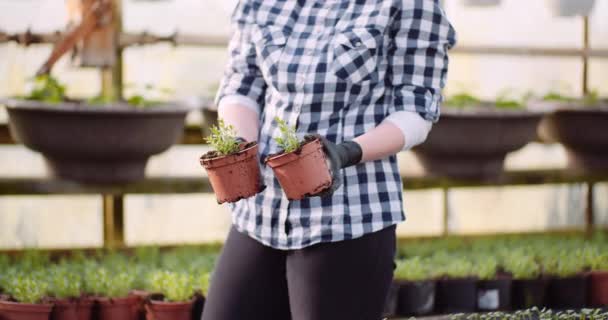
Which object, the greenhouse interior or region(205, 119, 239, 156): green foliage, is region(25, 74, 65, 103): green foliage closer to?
the greenhouse interior

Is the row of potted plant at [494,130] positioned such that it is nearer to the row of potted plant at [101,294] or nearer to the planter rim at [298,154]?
the row of potted plant at [101,294]

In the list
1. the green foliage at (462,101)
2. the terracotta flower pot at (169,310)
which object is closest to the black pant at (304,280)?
the terracotta flower pot at (169,310)

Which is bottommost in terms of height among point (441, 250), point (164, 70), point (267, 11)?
point (441, 250)

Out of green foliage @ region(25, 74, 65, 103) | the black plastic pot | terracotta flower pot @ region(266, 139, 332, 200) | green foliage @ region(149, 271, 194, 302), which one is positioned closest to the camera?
terracotta flower pot @ region(266, 139, 332, 200)

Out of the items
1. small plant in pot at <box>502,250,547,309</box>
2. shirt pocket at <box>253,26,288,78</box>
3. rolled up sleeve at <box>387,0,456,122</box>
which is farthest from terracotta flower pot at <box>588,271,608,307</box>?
shirt pocket at <box>253,26,288,78</box>

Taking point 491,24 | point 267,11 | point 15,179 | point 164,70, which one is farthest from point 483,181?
point 267,11

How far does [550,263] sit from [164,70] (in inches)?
59.4

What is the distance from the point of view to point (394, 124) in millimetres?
1673

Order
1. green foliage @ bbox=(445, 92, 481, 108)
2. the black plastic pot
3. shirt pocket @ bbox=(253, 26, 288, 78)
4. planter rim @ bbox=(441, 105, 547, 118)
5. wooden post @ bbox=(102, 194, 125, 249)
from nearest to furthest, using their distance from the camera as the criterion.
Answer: shirt pocket @ bbox=(253, 26, 288, 78)
the black plastic pot
planter rim @ bbox=(441, 105, 547, 118)
green foliage @ bbox=(445, 92, 481, 108)
wooden post @ bbox=(102, 194, 125, 249)

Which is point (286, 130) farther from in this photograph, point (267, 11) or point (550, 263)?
point (550, 263)

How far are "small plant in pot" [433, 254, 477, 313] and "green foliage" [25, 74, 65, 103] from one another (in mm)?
1304

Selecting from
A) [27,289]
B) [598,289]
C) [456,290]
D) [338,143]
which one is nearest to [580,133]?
[598,289]

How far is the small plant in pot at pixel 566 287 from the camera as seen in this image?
10.4 feet

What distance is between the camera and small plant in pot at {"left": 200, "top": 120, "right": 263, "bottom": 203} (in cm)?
161
